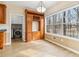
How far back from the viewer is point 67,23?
18.7 ft

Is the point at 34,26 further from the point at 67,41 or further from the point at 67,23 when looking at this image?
the point at 67,41

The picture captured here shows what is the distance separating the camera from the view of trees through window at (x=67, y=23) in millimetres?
5031

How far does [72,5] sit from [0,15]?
12.2 ft

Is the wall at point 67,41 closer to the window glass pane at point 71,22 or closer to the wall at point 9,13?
the window glass pane at point 71,22

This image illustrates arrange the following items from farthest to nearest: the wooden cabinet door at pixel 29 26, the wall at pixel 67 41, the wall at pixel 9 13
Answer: the wooden cabinet door at pixel 29 26, the wall at pixel 9 13, the wall at pixel 67 41

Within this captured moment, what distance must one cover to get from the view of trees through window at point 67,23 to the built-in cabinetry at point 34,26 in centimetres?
160

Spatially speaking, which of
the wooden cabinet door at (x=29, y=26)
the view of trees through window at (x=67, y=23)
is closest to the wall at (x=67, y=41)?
the view of trees through window at (x=67, y=23)

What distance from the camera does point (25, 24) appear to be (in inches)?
320

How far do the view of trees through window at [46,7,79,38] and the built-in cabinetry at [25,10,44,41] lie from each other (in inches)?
62.9

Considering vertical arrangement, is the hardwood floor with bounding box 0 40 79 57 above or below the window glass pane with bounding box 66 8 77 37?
below

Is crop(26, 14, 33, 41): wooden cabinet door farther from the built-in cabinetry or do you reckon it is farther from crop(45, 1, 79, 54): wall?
crop(45, 1, 79, 54): wall

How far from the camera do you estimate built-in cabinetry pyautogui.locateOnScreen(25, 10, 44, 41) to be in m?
8.12

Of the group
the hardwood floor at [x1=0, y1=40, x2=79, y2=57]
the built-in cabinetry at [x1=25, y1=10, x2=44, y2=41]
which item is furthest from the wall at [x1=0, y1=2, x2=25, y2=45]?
the hardwood floor at [x1=0, y1=40, x2=79, y2=57]

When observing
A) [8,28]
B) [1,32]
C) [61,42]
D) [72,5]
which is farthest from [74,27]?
[8,28]
